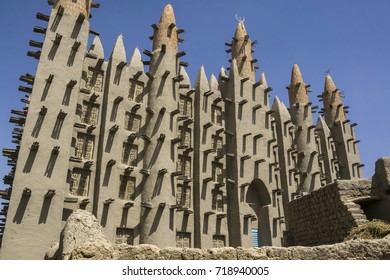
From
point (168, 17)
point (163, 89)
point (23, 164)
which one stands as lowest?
point (23, 164)

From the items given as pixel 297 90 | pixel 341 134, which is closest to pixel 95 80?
pixel 297 90

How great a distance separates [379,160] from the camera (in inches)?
485

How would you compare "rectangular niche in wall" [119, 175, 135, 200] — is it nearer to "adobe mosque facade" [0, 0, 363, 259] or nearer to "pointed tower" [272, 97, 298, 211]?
"adobe mosque facade" [0, 0, 363, 259]

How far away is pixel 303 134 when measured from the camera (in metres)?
36.0

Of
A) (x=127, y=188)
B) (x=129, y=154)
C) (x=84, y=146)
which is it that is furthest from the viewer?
(x=129, y=154)

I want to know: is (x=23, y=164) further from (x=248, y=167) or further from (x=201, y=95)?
(x=248, y=167)

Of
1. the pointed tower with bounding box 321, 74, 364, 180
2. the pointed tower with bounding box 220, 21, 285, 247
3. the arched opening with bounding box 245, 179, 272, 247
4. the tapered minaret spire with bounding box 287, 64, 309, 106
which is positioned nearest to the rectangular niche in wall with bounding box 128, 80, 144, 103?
the pointed tower with bounding box 220, 21, 285, 247

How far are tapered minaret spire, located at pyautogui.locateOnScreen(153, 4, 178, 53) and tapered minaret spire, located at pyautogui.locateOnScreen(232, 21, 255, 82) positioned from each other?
738cm

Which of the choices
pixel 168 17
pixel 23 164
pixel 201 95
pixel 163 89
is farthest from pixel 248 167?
pixel 23 164

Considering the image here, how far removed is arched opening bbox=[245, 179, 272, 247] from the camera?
27531 millimetres

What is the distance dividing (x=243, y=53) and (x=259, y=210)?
50.1ft

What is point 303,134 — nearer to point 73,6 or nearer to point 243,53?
point 243,53

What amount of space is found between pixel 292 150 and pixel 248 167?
710 centimetres

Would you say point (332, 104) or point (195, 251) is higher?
point (332, 104)
